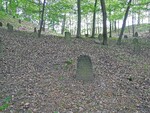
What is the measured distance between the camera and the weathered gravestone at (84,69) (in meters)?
9.20

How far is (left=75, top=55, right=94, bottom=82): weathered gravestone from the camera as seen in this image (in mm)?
9203

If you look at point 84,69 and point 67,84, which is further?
point 84,69

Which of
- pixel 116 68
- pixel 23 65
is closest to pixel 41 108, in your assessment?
pixel 23 65

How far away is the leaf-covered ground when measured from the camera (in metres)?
7.20

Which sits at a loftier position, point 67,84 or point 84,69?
point 84,69

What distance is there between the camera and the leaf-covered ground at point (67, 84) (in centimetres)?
720

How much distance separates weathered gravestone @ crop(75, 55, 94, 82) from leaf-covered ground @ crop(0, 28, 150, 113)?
30cm

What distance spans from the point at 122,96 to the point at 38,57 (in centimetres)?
615

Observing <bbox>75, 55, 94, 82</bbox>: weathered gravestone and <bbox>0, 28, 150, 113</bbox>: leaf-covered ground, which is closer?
<bbox>0, 28, 150, 113</bbox>: leaf-covered ground

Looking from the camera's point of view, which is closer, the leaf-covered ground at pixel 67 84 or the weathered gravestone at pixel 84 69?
the leaf-covered ground at pixel 67 84

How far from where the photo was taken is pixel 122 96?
8109 mm

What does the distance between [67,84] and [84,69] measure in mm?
1066

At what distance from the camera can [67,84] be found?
346 inches

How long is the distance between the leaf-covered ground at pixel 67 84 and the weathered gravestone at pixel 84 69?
301 millimetres
